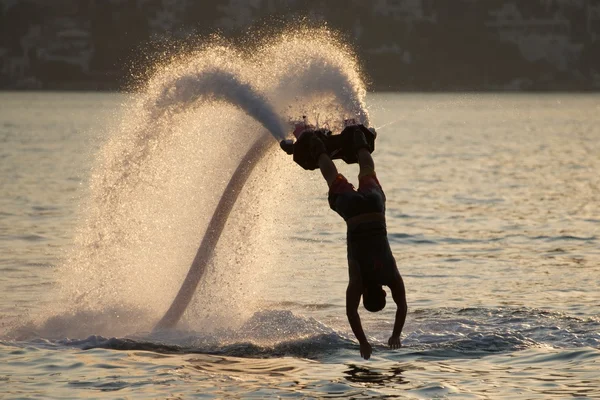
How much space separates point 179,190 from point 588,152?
6241 centimetres

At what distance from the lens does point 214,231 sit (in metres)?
20.8

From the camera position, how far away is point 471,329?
21016 millimetres

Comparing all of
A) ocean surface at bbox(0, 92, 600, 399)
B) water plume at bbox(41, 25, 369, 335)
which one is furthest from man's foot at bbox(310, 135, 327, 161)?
ocean surface at bbox(0, 92, 600, 399)

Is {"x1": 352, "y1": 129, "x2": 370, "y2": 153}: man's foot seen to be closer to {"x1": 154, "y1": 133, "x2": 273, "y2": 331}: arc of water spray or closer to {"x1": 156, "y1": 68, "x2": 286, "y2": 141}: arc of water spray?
{"x1": 156, "y1": 68, "x2": 286, "y2": 141}: arc of water spray

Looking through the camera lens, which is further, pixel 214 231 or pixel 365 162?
pixel 214 231

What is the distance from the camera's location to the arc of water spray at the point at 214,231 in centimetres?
2062

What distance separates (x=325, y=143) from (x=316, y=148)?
0.35 m

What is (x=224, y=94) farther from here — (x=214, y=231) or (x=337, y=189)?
(x=337, y=189)

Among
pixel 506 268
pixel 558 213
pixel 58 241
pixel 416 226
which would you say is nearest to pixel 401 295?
pixel 506 268

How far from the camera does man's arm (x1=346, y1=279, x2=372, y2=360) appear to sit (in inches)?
674

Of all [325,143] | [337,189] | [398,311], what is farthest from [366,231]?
[325,143]

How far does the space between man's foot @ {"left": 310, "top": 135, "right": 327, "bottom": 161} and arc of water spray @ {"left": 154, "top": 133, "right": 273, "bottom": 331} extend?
2.51m

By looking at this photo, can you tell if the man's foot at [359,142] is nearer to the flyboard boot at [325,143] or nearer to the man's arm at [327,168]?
the flyboard boot at [325,143]

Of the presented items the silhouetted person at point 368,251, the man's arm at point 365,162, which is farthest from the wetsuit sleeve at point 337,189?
the man's arm at point 365,162
